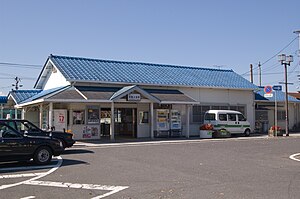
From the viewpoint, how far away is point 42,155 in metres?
12.7

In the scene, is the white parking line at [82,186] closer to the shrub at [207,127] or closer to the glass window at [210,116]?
the shrub at [207,127]

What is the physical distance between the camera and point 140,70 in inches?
1156

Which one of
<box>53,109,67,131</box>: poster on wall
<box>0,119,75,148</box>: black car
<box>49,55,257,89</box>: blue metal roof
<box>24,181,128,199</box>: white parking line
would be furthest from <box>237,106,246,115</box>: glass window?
<box>24,181,128,199</box>: white parking line

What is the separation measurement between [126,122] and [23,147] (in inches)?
628

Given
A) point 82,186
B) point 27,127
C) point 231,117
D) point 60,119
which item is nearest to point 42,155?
point 27,127

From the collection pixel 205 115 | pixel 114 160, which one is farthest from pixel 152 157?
pixel 205 115

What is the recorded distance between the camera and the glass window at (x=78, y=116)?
2419cm

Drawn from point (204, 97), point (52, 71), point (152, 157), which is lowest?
Answer: point (152, 157)

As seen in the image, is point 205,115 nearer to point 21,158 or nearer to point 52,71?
point 52,71

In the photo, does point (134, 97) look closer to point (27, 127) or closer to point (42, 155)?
point (27, 127)

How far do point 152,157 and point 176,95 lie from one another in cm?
1260

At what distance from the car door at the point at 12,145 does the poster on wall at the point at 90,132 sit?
39.9 feet

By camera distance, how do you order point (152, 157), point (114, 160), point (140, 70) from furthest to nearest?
point (140, 70) → point (152, 157) → point (114, 160)

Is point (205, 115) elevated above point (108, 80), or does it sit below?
below
